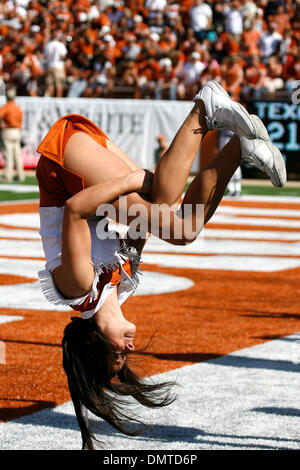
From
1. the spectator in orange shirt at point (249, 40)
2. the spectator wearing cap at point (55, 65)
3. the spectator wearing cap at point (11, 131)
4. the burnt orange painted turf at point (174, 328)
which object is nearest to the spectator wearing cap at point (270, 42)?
the spectator in orange shirt at point (249, 40)

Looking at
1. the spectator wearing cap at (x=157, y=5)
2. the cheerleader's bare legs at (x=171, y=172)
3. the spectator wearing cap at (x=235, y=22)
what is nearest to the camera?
the cheerleader's bare legs at (x=171, y=172)

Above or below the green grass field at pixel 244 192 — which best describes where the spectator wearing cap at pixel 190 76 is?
above

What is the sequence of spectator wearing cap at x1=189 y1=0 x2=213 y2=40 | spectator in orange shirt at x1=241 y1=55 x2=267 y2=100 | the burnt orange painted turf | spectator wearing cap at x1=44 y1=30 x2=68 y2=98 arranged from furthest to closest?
1. spectator wearing cap at x1=44 y1=30 x2=68 y2=98
2. spectator wearing cap at x1=189 y1=0 x2=213 y2=40
3. spectator in orange shirt at x1=241 y1=55 x2=267 y2=100
4. the burnt orange painted turf

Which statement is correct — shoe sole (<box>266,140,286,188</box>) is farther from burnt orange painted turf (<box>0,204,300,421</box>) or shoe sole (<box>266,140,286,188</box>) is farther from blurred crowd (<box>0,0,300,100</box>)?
blurred crowd (<box>0,0,300,100</box>)

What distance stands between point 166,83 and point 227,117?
712 inches

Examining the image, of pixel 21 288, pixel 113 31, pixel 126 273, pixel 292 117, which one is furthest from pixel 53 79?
pixel 126 273

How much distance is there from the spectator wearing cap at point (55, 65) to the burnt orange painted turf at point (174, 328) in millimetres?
14602

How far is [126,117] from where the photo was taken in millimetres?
22203

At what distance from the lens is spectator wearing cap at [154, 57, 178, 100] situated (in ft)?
71.7

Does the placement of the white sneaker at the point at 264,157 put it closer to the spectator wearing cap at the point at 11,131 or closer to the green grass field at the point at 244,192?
the green grass field at the point at 244,192

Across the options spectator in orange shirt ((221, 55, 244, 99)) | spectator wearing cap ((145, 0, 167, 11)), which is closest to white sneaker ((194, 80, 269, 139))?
spectator in orange shirt ((221, 55, 244, 99))

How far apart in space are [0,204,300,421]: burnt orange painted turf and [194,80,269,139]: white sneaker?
1458 mm

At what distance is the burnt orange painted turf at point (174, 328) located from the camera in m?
5.74

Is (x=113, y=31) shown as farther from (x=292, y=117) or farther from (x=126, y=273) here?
(x=126, y=273)
